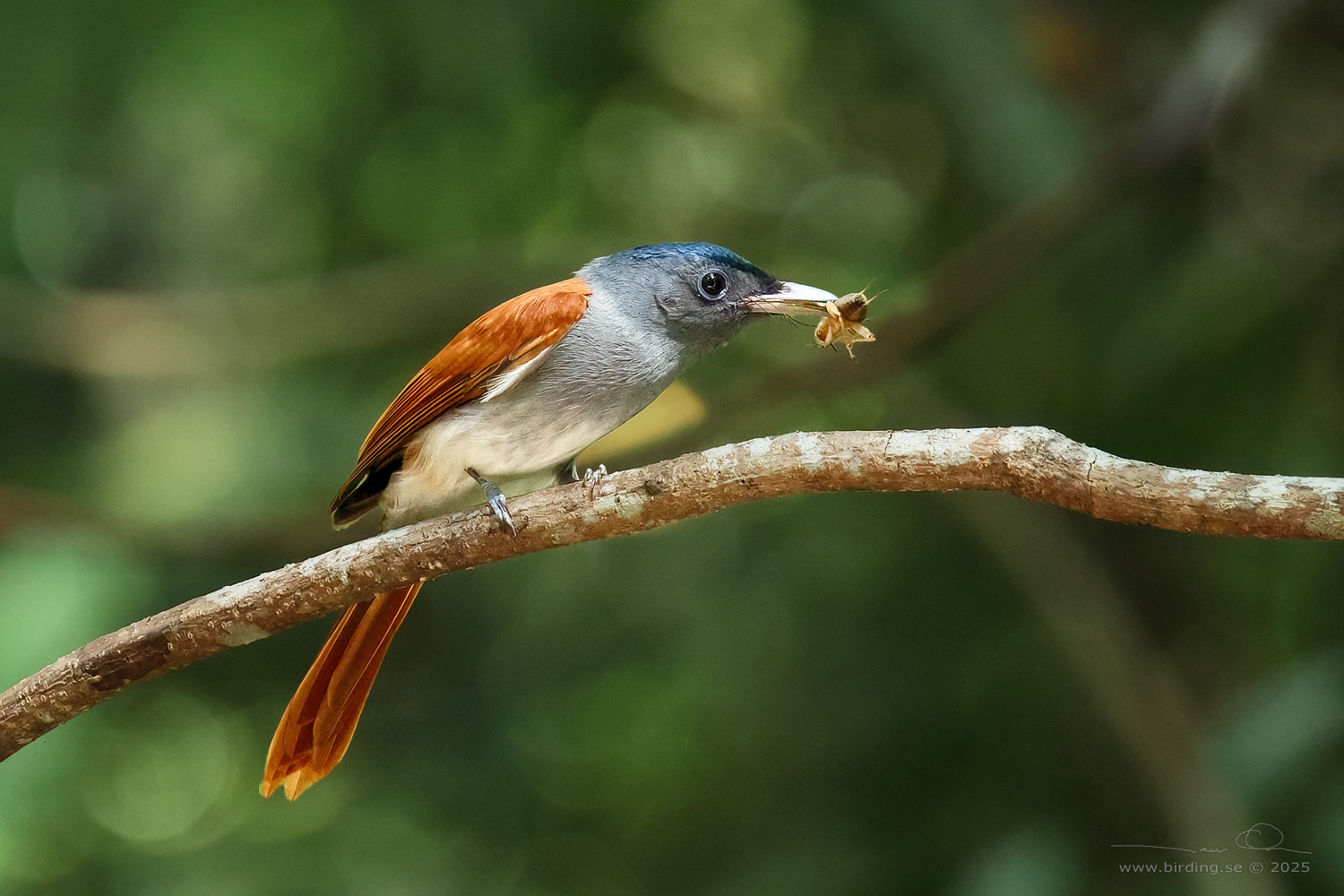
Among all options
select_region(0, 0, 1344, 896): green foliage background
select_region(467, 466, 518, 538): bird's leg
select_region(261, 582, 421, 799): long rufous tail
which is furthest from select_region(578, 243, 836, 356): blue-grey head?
select_region(0, 0, 1344, 896): green foliage background

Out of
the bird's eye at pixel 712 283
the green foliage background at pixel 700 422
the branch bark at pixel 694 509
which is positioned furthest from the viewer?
the green foliage background at pixel 700 422

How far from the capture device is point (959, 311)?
345 cm

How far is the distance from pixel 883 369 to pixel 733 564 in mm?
994

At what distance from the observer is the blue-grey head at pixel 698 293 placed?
2498 mm

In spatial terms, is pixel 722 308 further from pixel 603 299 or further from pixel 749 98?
pixel 749 98

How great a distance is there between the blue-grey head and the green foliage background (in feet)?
3.24

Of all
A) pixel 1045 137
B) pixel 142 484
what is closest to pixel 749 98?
pixel 1045 137

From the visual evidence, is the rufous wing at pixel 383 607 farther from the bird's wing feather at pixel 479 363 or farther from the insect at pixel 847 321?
the insect at pixel 847 321

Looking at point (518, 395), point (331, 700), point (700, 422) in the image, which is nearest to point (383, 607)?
point (331, 700)

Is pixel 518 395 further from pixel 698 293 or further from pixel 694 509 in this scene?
pixel 694 509

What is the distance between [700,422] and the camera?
11.6 ft
